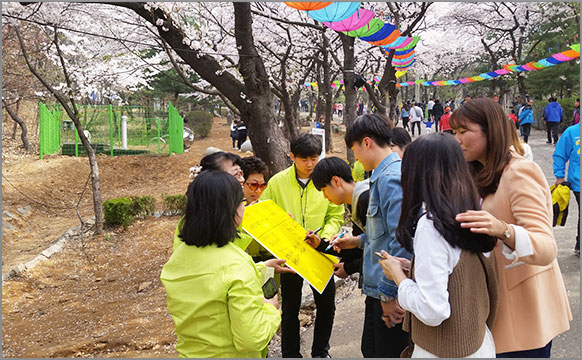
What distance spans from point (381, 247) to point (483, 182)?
0.54m

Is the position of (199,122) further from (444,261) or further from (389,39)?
(444,261)

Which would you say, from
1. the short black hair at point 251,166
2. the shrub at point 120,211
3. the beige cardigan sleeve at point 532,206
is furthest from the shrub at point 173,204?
the beige cardigan sleeve at point 532,206

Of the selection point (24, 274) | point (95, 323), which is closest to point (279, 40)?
point (24, 274)

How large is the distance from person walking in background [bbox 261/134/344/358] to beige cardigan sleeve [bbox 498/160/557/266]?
1588 millimetres

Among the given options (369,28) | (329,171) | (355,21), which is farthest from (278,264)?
(369,28)

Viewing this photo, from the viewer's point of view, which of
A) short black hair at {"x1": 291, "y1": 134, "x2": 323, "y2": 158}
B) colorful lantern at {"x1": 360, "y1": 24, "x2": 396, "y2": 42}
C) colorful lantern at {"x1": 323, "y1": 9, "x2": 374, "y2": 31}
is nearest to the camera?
short black hair at {"x1": 291, "y1": 134, "x2": 323, "y2": 158}

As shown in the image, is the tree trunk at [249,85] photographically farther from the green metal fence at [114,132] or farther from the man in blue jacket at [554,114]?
the green metal fence at [114,132]

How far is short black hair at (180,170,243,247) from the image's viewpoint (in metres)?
2.08

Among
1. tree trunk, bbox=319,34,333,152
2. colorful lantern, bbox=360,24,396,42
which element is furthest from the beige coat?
tree trunk, bbox=319,34,333,152

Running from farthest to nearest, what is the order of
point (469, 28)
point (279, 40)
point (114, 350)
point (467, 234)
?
point (469, 28) < point (279, 40) < point (114, 350) < point (467, 234)

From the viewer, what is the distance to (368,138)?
8.30 ft

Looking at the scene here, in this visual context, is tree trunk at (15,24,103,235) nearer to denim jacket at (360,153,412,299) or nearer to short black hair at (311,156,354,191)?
short black hair at (311,156,354,191)

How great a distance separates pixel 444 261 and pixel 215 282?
0.88 metres

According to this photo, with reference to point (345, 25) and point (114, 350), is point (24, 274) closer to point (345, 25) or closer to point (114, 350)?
point (114, 350)
